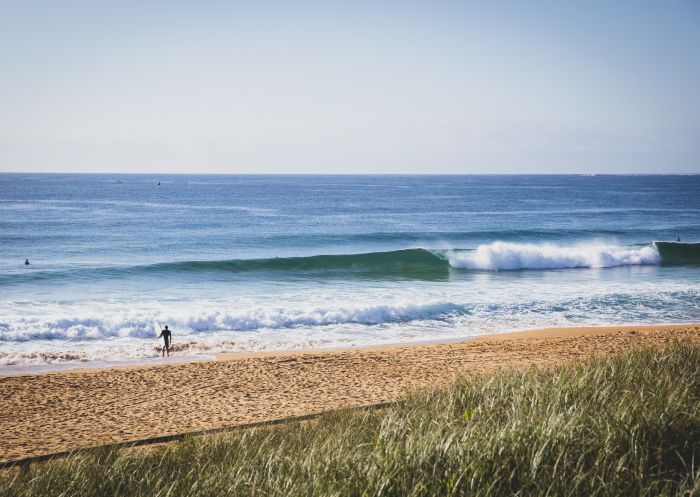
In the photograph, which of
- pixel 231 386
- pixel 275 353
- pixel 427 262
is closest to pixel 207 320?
pixel 275 353

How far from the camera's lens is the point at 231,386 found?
454 inches

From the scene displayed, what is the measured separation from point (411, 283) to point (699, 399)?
67.2 ft

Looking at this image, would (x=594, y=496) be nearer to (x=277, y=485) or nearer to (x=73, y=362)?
(x=277, y=485)

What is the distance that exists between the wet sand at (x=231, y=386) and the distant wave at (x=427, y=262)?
46.5 feet

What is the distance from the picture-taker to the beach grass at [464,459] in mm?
4277

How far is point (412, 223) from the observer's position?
50.2m

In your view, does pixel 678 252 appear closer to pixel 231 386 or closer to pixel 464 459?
pixel 231 386

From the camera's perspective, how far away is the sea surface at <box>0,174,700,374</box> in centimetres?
1728

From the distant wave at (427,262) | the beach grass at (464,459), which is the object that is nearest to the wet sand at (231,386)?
the beach grass at (464,459)

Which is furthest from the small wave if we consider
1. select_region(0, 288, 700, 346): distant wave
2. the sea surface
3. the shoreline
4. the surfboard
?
the surfboard

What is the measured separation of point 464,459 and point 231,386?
7820mm

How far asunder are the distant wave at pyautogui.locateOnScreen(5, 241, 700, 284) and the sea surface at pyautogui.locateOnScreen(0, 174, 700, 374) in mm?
106

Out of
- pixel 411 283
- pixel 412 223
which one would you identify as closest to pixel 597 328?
pixel 411 283

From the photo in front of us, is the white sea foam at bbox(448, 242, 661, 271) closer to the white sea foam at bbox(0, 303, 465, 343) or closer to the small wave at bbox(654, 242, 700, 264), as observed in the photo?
the small wave at bbox(654, 242, 700, 264)
